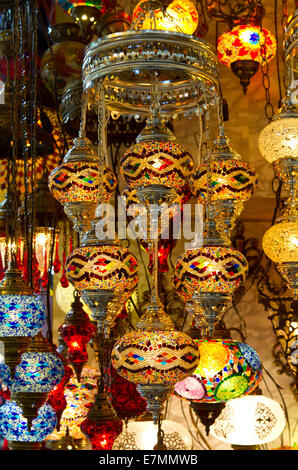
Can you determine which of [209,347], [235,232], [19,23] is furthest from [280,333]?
[19,23]

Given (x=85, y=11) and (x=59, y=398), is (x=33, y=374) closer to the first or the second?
(x=59, y=398)

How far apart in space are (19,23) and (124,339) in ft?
2.39

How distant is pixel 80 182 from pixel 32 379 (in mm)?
402

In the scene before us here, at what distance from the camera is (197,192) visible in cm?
153

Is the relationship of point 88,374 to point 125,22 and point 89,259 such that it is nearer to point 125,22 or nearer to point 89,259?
point 89,259

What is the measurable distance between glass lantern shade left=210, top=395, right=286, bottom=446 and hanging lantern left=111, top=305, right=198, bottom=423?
775 mm

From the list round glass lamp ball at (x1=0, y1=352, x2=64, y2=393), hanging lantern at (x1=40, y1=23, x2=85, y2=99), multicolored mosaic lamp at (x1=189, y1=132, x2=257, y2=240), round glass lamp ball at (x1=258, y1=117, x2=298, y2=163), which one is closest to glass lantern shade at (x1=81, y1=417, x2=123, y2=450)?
round glass lamp ball at (x1=0, y1=352, x2=64, y2=393)

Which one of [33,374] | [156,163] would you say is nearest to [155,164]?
[156,163]

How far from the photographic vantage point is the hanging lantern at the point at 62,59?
7.05ft

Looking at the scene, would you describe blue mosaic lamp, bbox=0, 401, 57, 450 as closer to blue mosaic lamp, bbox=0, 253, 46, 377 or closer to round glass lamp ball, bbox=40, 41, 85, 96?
blue mosaic lamp, bbox=0, 253, 46, 377

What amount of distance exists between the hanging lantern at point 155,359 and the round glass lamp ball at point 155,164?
0.82 feet

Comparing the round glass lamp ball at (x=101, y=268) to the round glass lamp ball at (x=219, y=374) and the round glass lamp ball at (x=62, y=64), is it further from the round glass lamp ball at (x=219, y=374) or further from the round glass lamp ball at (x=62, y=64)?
the round glass lamp ball at (x=62, y=64)

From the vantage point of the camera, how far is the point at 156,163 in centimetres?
140

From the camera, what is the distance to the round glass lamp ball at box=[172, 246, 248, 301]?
1384 millimetres
